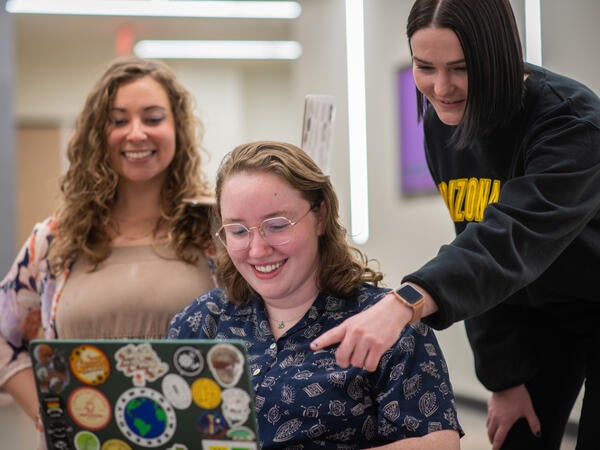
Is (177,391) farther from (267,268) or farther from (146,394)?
(267,268)

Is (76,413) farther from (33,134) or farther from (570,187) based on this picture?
(33,134)

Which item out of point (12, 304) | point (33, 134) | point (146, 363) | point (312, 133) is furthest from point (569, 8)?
point (33, 134)

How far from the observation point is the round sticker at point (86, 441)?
1.10 m

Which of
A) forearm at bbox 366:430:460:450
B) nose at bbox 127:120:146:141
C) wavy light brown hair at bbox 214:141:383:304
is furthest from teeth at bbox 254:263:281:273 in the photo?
nose at bbox 127:120:146:141

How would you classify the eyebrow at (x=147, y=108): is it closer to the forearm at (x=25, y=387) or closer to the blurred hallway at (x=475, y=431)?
the forearm at (x=25, y=387)

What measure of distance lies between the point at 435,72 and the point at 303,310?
0.51m

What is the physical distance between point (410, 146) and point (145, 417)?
425 centimetres

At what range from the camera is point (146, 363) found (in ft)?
3.41

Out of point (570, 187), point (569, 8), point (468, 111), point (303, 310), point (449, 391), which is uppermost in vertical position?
point (569, 8)

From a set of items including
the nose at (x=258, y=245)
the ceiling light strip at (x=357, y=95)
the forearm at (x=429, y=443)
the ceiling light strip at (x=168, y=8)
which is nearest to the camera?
the forearm at (x=429, y=443)

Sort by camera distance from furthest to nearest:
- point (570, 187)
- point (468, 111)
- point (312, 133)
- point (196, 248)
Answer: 1. point (196, 248)
2. point (312, 133)
3. point (468, 111)
4. point (570, 187)

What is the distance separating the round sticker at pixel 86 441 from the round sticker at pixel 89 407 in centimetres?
1

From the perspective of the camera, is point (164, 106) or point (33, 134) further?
point (33, 134)

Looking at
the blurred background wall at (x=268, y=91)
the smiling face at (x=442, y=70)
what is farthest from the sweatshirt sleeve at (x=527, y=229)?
the blurred background wall at (x=268, y=91)
